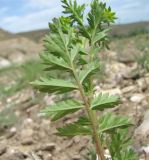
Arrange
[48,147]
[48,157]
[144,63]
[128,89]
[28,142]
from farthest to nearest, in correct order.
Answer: [144,63]
[128,89]
[28,142]
[48,147]
[48,157]

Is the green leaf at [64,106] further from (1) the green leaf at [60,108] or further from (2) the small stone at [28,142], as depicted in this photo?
(2) the small stone at [28,142]

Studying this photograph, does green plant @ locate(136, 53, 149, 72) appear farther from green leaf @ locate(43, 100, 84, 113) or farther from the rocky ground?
green leaf @ locate(43, 100, 84, 113)

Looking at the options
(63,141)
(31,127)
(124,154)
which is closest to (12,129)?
(31,127)

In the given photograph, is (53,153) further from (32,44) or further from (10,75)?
(32,44)

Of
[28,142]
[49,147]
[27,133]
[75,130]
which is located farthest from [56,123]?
[75,130]

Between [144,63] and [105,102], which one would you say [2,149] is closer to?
[144,63]
